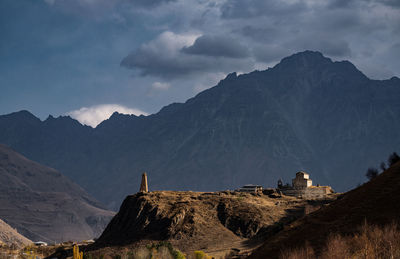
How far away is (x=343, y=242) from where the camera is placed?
140 ft

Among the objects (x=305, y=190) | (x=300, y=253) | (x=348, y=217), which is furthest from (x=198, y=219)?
(x=300, y=253)

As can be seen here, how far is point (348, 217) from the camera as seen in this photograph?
49625 millimetres

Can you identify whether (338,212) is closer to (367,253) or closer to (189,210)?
(367,253)

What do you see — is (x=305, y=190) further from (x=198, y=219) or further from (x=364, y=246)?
(x=364, y=246)

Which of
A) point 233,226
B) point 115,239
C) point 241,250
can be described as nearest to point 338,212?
point 241,250

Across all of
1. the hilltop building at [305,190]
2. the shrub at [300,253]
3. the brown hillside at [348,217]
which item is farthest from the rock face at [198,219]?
the shrub at [300,253]

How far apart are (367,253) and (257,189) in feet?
287

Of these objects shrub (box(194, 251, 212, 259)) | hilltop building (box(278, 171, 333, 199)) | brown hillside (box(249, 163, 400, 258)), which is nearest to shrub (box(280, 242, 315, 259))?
brown hillside (box(249, 163, 400, 258))

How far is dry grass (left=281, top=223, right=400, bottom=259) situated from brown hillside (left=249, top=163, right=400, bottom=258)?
1650mm

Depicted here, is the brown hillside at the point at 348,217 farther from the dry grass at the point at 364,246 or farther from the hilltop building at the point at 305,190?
the hilltop building at the point at 305,190

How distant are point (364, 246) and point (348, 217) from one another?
6.96m

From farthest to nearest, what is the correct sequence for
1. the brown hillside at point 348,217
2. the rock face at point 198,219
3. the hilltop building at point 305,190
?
the hilltop building at point 305,190, the rock face at point 198,219, the brown hillside at point 348,217

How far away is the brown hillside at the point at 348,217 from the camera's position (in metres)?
47.5

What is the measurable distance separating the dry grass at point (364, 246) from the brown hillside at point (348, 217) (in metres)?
1.65
